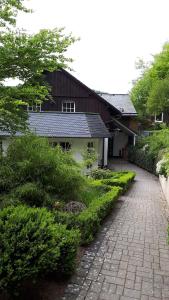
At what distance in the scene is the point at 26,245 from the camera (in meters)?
3.59

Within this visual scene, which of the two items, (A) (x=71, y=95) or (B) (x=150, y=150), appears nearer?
(B) (x=150, y=150)

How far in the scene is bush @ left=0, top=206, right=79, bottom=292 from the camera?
3.40 metres

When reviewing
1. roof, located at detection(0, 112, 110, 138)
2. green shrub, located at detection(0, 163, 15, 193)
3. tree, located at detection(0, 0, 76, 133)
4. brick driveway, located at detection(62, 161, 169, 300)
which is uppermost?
tree, located at detection(0, 0, 76, 133)

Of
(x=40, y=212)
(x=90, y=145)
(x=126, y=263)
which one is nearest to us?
(x=40, y=212)

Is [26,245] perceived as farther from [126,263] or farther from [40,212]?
[126,263]

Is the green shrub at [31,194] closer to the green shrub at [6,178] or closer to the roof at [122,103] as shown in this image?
the green shrub at [6,178]

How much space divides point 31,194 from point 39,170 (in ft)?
2.58

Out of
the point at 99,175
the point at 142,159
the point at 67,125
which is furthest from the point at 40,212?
the point at 142,159

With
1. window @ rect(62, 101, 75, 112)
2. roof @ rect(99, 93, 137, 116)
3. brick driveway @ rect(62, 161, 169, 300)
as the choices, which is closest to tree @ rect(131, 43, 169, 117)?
roof @ rect(99, 93, 137, 116)

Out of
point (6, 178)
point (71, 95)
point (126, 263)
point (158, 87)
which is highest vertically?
point (158, 87)

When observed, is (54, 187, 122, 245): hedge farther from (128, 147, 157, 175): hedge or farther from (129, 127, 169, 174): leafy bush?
(128, 147, 157, 175): hedge

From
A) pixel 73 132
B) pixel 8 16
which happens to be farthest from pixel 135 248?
pixel 73 132

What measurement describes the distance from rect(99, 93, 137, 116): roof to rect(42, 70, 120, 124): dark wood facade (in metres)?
4.23

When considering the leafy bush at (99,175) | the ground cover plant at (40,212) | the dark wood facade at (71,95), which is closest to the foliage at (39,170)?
the ground cover plant at (40,212)
